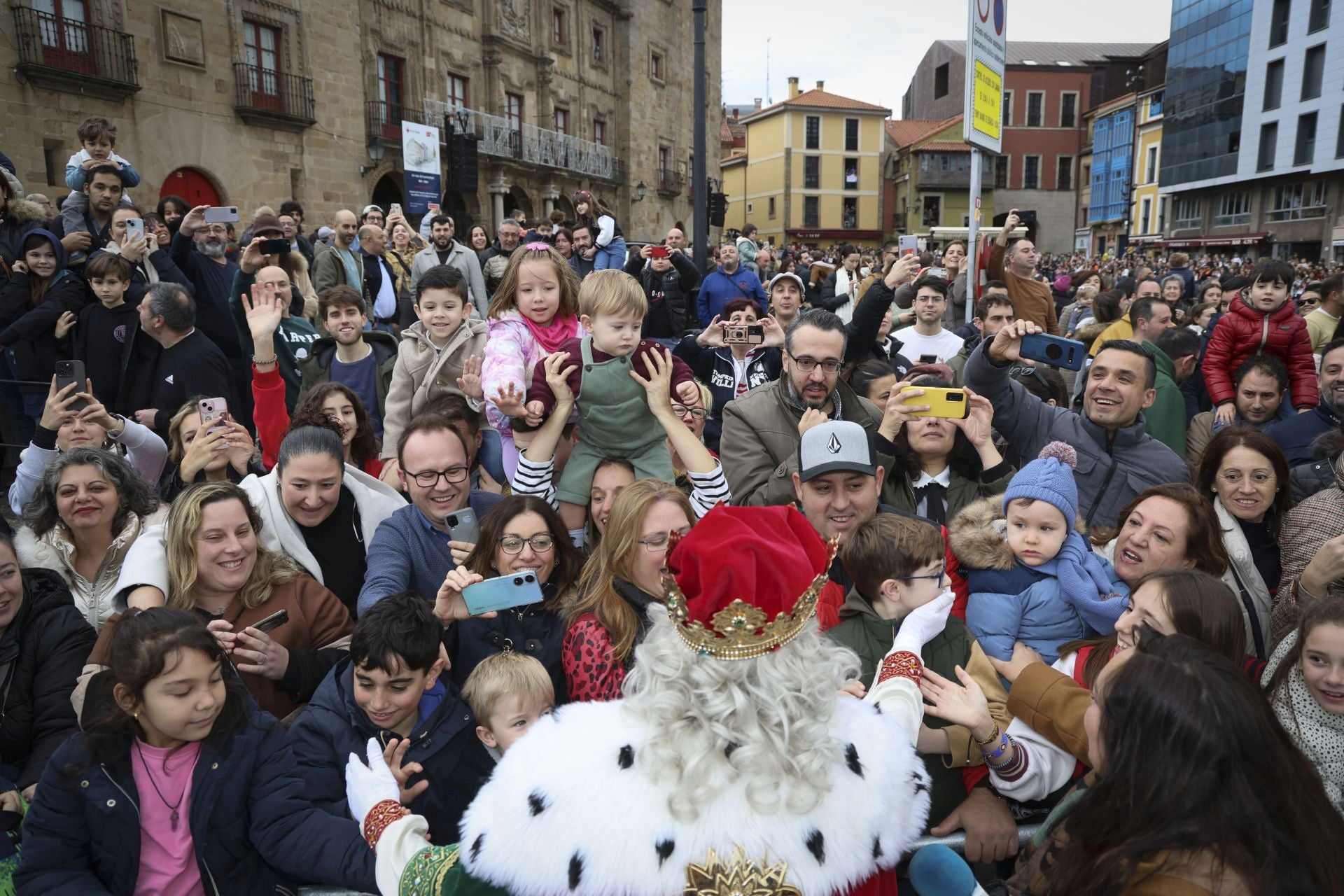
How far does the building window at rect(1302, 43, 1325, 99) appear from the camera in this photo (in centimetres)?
3412

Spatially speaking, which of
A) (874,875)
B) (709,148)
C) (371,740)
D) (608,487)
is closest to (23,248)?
(608,487)

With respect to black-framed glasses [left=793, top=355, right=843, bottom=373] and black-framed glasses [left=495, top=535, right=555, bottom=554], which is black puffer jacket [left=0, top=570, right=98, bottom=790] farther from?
black-framed glasses [left=793, top=355, right=843, bottom=373]

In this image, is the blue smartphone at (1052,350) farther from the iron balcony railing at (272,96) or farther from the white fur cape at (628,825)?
the iron balcony railing at (272,96)

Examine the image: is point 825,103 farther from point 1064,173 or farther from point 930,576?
point 930,576

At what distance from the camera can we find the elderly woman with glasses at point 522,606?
284 cm

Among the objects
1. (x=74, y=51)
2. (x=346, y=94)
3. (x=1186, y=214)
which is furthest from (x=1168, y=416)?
(x=1186, y=214)

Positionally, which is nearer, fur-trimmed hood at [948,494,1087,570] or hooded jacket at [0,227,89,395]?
fur-trimmed hood at [948,494,1087,570]

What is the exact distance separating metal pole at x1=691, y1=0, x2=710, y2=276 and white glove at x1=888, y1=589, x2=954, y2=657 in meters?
7.93

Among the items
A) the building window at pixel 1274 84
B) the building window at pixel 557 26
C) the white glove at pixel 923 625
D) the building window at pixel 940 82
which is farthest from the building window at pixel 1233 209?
the white glove at pixel 923 625

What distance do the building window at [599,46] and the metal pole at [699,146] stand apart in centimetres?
2382

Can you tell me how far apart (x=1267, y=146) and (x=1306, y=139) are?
231 centimetres

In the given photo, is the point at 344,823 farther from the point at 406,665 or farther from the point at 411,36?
the point at 411,36

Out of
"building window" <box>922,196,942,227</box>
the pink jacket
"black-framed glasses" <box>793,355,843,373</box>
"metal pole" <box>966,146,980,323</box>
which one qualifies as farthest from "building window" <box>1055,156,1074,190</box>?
the pink jacket

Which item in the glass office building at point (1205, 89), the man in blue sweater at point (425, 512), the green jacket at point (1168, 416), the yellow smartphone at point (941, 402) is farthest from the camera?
the glass office building at point (1205, 89)
